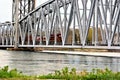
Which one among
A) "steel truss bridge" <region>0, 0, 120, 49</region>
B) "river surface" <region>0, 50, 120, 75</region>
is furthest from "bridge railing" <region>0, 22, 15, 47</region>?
"river surface" <region>0, 50, 120, 75</region>

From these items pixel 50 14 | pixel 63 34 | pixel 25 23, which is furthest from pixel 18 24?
pixel 63 34

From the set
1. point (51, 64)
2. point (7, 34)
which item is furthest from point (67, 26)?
point (7, 34)

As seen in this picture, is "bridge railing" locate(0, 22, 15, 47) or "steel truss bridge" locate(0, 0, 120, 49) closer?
"steel truss bridge" locate(0, 0, 120, 49)

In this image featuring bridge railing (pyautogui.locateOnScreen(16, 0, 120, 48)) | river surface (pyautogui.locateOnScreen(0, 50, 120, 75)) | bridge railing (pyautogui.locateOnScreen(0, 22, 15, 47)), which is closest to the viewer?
river surface (pyautogui.locateOnScreen(0, 50, 120, 75))

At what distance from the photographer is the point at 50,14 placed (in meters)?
115

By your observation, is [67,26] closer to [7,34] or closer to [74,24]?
[74,24]

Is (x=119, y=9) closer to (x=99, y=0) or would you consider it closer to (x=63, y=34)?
(x=99, y=0)

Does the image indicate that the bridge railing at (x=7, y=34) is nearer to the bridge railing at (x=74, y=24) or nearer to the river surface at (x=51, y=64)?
the bridge railing at (x=74, y=24)

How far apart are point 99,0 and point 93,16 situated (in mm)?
3967

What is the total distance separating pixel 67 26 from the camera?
9194 centimetres

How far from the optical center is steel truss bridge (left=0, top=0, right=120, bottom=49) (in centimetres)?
7525

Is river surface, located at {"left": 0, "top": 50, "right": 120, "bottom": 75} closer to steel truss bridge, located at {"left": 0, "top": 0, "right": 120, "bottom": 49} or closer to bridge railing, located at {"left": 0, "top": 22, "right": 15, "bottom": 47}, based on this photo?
steel truss bridge, located at {"left": 0, "top": 0, "right": 120, "bottom": 49}

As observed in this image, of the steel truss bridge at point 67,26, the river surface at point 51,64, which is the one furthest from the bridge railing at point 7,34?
the river surface at point 51,64

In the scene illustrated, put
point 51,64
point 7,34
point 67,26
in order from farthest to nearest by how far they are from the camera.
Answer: point 7,34
point 67,26
point 51,64
